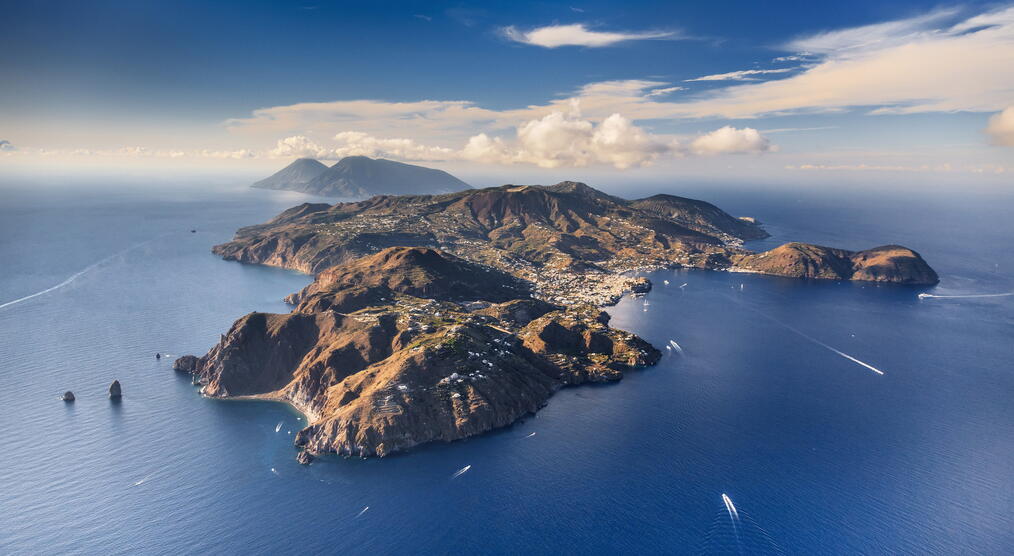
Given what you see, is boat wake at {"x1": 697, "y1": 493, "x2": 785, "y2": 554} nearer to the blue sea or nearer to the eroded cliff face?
the blue sea

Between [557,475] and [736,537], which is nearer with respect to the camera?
[736,537]

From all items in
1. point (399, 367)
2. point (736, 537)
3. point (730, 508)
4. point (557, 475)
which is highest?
point (399, 367)

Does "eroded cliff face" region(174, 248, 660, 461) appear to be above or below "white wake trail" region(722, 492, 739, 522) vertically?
above

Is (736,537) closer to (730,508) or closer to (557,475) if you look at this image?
(730,508)

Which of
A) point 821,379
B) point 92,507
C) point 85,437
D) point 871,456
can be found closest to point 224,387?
point 85,437

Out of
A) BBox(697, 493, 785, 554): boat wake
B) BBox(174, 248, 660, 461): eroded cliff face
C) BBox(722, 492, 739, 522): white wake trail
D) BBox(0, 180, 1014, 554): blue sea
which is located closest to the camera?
BBox(697, 493, 785, 554): boat wake

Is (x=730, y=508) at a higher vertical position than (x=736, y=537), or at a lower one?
higher

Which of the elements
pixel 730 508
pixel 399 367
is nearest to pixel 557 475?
pixel 730 508

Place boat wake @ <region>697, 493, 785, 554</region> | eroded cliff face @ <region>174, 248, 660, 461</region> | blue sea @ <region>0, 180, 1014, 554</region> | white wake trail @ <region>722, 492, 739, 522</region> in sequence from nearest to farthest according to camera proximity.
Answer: boat wake @ <region>697, 493, 785, 554</region>, blue sea @ <region>0, 180, 1014, 554</region>, white wake trail @ <region>722, 492, 739, 522</region>, eroded cliff face @ <region>174, 248, 660, 461</region>

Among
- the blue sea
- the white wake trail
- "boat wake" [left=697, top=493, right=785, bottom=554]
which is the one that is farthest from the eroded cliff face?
"boat wake" [left=697, top=493, right=785, bottom=554]
